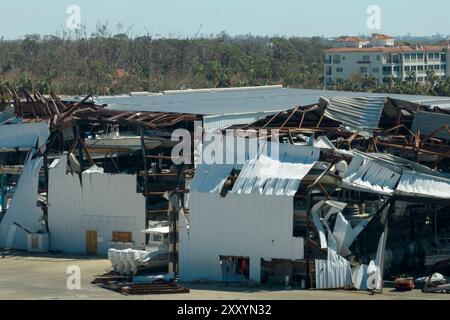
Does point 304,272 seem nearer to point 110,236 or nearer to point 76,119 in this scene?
point 110,236

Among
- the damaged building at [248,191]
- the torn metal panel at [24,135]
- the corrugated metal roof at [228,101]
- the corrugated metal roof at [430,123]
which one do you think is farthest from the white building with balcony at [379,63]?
the corrugated metal roof at [430,123]

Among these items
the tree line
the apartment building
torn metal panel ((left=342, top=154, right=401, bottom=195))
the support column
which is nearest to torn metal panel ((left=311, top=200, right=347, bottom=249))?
torn metal panel ((left=342, top=154, right=401, bottom=195))

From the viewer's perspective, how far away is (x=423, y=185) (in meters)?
42.1

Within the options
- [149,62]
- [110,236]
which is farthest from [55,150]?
[149,62]

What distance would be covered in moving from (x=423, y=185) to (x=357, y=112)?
8280mm

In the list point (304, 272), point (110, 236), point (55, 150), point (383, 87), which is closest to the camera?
point (304, 272)

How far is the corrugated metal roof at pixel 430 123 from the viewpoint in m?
46.8

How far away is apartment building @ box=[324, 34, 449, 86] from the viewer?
142 meters

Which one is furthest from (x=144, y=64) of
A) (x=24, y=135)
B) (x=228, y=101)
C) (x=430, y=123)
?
(x=430, y=123)

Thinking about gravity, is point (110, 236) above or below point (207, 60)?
below

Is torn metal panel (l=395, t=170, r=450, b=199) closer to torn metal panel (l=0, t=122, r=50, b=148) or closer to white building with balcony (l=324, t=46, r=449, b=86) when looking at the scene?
torn metal panel (l=0, t=122, r=50, b=148)

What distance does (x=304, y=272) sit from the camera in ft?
136

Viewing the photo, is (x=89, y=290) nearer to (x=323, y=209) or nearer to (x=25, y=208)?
(x=323, y=209)
